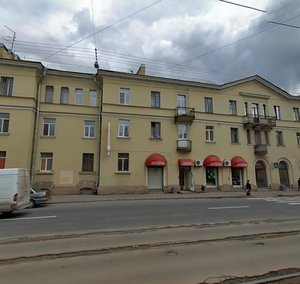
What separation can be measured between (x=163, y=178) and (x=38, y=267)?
22.3 m

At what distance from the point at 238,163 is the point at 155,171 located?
31.7 ft

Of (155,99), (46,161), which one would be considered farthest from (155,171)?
(46,161)

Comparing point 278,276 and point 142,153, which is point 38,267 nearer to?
point 278,276

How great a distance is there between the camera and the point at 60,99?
2655 centimetres

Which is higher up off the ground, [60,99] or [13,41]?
[13,41]

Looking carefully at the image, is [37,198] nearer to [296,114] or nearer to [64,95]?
[64,95]

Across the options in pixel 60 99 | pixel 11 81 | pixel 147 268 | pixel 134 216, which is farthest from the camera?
pixel 60 99

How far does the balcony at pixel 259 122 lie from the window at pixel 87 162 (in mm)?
18512

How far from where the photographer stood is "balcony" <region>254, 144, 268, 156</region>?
30.9 metres

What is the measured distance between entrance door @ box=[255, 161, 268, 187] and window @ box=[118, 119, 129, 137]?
1638cm

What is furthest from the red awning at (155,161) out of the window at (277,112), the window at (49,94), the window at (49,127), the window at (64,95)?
the window at (277,112)

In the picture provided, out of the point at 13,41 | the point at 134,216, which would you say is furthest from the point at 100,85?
the point at 134,216

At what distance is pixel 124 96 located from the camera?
2777 cm

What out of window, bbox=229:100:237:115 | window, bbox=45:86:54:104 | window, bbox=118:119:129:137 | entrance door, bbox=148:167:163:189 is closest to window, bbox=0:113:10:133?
window, bbox=45:86:54:104
